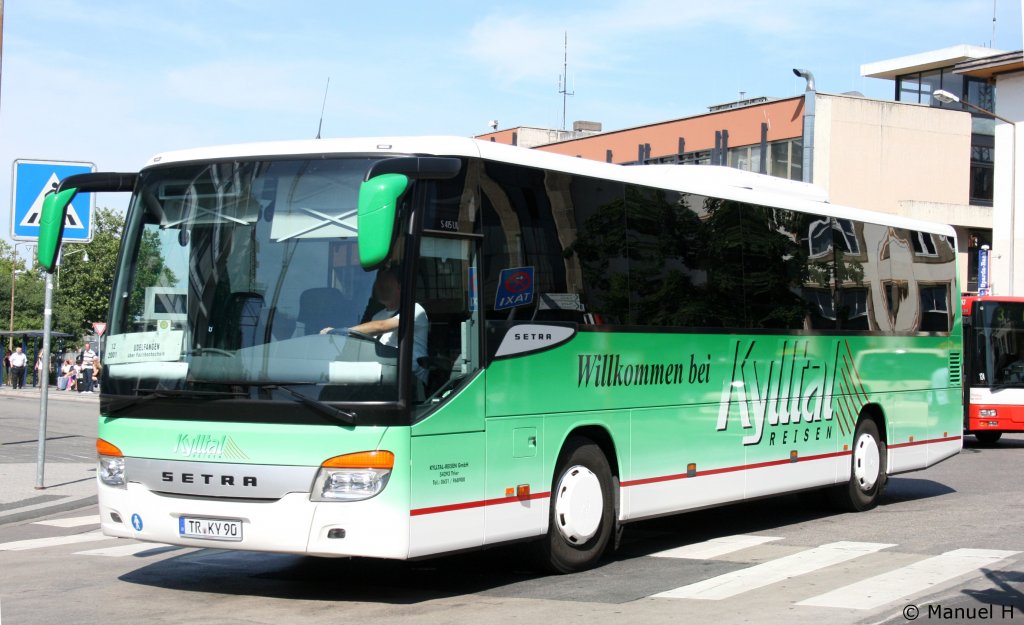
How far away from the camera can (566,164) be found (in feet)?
33.8

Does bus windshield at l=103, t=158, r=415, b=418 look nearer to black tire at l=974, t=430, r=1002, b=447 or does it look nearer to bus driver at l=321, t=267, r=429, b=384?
bus driver at l=321, t=267, r=429, b=384

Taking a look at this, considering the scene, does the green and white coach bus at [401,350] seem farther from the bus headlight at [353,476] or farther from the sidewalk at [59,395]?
the sidewalk at [59,395]

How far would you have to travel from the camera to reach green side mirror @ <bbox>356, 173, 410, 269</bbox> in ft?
24.7

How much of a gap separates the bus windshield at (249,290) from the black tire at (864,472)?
8.02m

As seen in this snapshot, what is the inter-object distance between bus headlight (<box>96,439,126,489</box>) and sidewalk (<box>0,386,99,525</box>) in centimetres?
524

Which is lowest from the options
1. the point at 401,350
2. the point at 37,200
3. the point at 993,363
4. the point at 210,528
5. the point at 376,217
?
the point at 210,528

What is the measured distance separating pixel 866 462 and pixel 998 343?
48.9 ft

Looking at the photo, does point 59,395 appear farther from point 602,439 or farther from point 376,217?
point 376,217

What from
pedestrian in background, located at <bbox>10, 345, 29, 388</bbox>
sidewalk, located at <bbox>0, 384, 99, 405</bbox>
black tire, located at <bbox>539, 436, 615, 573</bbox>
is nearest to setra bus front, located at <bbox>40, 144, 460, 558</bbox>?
black tire, located at <bbox>539, 436, 615, 573</bbox>

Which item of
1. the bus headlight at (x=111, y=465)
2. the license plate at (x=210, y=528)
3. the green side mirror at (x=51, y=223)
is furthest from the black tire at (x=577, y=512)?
the green side mirror at (x=51, y=223)

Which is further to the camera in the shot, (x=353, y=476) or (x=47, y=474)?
(x=47, y=474)

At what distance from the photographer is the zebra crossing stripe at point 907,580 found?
344 inches

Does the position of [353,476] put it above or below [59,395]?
above

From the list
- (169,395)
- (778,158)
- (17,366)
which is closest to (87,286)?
(17,366)
